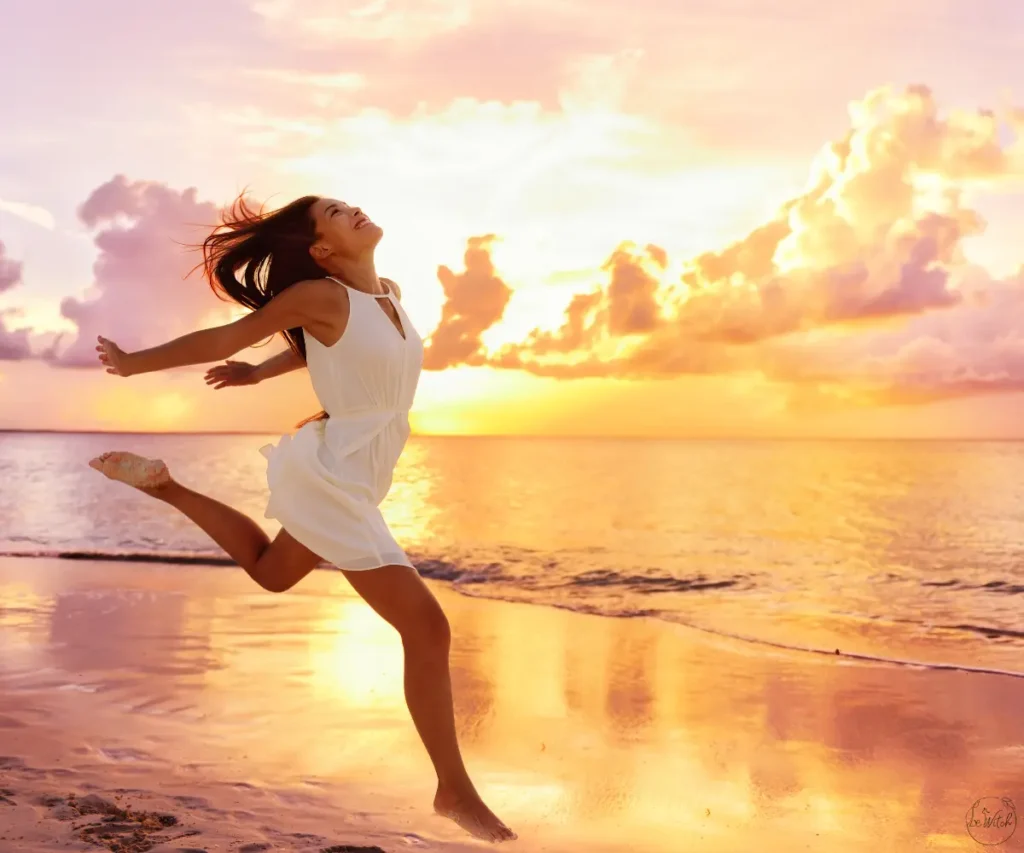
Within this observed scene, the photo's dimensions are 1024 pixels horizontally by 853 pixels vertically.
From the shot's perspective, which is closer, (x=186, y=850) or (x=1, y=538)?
(x=186, y=850)

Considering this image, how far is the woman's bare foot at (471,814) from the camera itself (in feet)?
11.8

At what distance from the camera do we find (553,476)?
170 ft

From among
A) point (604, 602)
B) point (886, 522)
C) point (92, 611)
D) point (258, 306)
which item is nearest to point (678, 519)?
point (886, 522)

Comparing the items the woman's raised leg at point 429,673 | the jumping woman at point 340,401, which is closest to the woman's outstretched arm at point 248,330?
the jumping woman at point 340,401

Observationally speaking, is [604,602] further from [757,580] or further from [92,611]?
[92,611]

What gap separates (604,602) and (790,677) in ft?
16.7

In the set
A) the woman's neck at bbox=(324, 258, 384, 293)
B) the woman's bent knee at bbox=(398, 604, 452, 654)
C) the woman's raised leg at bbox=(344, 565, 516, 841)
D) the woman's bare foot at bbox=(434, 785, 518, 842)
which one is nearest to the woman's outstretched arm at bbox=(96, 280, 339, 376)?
the woman's neck at bbox=(324, 258, 384, 293)

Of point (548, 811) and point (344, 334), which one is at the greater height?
point (344, 334)

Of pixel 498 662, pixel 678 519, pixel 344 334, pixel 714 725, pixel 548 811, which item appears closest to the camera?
pixel 344 334

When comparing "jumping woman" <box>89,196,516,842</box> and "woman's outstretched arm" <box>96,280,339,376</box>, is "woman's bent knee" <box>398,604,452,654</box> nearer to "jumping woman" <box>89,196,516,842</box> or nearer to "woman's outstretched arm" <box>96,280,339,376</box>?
"jumping woman" <box>89,196,516,842</box>

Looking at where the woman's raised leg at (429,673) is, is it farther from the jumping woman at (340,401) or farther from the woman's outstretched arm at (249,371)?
the woman's outstretched arm at (249,371)

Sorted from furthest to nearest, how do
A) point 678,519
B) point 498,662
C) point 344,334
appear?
point 678,519, point 498,662, point 344,334

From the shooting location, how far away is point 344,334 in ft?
11.3

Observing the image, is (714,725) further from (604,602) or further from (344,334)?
(604,602)
